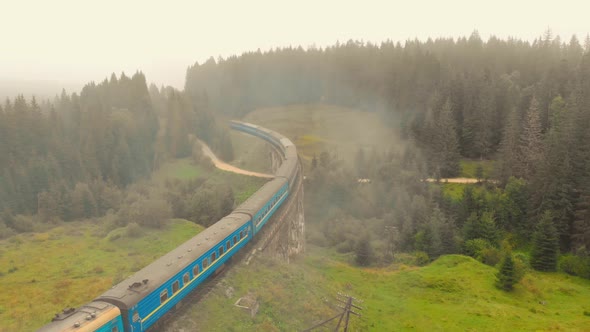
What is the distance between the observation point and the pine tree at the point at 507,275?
36594mm

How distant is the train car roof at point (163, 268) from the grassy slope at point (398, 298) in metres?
2.79

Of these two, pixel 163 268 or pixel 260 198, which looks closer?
pixel 163 268

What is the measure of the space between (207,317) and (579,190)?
4594cm

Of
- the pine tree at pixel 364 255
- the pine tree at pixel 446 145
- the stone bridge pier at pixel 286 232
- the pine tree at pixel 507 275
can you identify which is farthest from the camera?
the pine tree at pixel 446 145

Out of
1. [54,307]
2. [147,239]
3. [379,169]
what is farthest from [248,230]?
[379,169]

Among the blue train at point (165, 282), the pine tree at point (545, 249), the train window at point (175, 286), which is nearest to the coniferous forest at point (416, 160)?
the pine tree at point (545, 249)

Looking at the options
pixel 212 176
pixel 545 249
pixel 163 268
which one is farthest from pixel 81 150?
pixel 545 249

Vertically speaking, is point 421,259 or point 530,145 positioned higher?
point 530,145

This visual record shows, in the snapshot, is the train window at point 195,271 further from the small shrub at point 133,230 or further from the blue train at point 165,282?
the small shrub at point 133,230

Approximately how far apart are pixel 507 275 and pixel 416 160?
1340 inches

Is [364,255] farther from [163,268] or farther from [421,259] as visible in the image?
[163,268]

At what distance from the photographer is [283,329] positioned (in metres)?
24.1

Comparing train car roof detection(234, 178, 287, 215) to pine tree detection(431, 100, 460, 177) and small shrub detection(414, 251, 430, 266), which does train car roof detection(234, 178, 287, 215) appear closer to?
small shrub detection(414, 251, 430, 266)

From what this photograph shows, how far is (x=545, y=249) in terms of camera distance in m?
43.8
